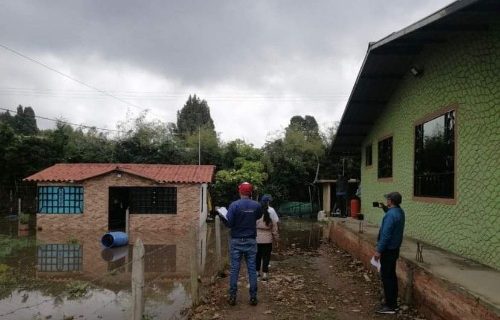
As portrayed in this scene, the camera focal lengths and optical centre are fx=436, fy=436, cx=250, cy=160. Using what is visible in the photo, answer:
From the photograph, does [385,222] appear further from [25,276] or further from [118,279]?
[25,276]

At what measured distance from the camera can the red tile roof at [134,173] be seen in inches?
870

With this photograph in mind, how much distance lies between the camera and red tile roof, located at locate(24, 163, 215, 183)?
2211 centimetres

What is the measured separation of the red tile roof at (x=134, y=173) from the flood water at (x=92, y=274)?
3552mm

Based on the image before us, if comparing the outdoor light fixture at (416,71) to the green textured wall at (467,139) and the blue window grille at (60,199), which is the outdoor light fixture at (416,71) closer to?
the green textured wall at (467,139)

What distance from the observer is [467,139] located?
305 inches

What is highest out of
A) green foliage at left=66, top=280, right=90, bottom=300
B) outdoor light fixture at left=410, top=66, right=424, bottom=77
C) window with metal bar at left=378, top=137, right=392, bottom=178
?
outdoor light fixture at left=410, top=66, right=424, bottom=77

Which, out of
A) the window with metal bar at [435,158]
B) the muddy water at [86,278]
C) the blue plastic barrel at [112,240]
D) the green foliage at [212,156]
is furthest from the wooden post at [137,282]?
the green foliage at [212,156]

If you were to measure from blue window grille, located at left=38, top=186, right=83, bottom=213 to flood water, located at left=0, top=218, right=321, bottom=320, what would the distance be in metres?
2.86

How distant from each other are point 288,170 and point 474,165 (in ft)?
77.2

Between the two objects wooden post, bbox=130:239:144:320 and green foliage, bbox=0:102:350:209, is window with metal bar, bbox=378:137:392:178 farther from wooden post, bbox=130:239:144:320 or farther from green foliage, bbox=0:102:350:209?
green foliage, bbox=0:102:350:209

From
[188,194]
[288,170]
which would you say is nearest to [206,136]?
[288,170]

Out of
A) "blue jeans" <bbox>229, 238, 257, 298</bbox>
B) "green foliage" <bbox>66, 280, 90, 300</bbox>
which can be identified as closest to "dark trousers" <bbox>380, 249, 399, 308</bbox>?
"blue jeans" <bbox>229, 238, 257, 298</bbox>

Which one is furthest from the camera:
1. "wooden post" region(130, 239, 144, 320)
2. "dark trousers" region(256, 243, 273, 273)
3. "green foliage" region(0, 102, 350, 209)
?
"green foliage" region(0, 102, 350, 209)

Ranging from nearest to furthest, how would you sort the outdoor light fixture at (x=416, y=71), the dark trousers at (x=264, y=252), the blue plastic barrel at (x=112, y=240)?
the dark trousers at (x=264, y=252), the outdoor light fixture at (x=416, y=71), the blue plastic barrel at (x=112, y=240)
